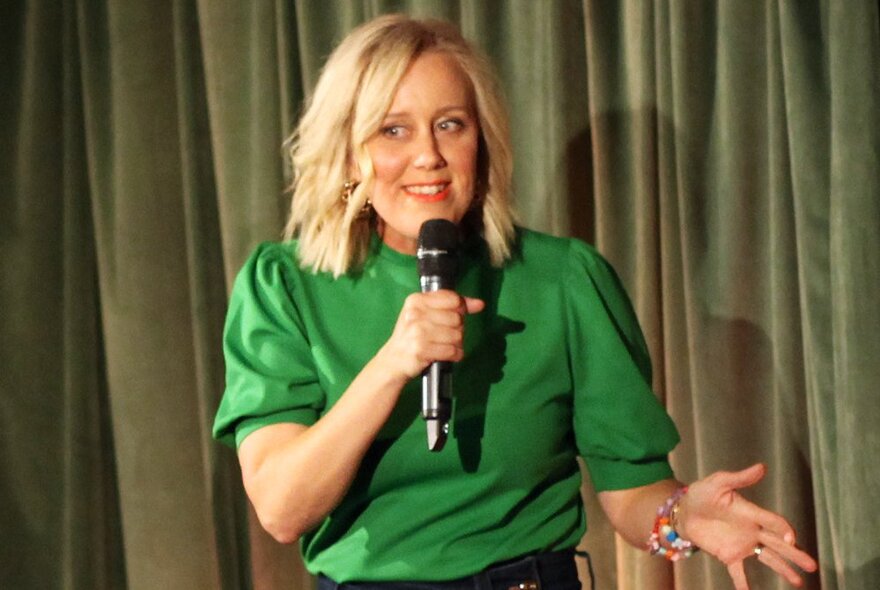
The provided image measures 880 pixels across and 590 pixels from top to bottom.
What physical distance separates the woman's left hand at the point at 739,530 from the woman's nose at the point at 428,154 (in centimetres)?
55

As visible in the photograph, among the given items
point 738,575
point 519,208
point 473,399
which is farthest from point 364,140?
point 519,208

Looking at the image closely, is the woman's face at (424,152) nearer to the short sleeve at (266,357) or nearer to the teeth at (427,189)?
the teeth at (427,189)

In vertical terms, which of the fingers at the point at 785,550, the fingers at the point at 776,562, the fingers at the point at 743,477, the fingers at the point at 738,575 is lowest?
the fingers at the point at 738,575

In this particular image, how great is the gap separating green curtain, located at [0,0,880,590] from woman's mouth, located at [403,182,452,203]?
77cm

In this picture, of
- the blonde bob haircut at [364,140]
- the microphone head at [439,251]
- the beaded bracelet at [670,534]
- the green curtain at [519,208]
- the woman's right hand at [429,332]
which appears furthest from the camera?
the green curtain at [519,208]

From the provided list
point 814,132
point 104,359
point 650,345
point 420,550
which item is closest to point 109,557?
point 104,359

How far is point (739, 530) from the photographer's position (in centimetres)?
146

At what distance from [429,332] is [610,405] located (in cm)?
45

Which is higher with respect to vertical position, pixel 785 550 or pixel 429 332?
pixel 429 332

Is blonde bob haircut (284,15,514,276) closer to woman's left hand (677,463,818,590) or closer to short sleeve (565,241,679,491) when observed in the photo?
short sleeve (565,241,679,491)

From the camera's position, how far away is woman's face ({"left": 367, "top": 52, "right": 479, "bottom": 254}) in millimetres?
1671

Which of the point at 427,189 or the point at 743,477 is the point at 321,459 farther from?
the point at 743,477

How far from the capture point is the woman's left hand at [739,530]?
142 cm

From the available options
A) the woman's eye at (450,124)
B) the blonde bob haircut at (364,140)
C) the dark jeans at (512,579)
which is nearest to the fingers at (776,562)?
the dark jeans at (512,579)
